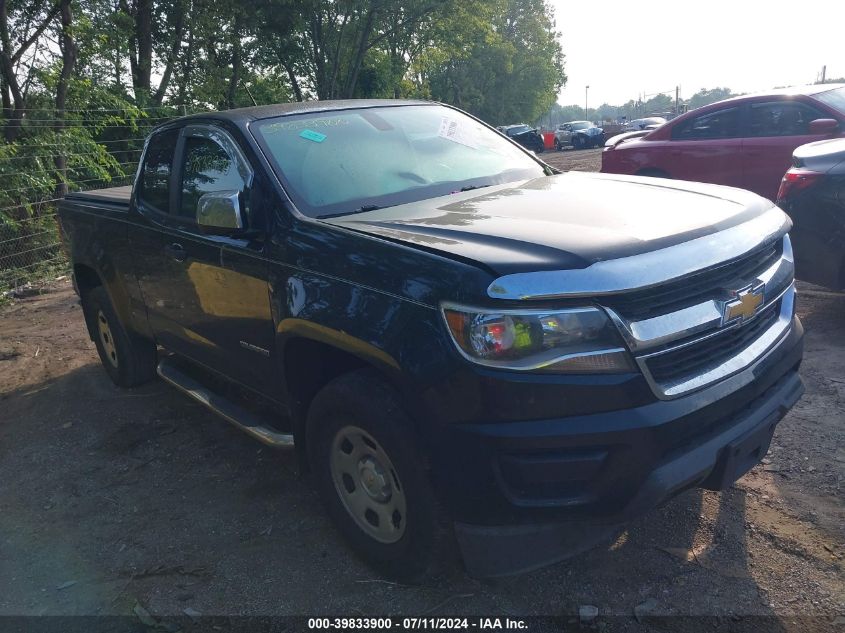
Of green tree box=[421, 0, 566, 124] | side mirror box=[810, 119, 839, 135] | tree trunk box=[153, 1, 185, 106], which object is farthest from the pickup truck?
green tree box=[421, 0, 566, 124]

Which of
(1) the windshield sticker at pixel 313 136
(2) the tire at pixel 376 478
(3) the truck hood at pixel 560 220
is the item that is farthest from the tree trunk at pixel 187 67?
(2) the tire at pixel 376 478

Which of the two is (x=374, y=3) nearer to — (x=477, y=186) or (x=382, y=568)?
(x=477, y=186)

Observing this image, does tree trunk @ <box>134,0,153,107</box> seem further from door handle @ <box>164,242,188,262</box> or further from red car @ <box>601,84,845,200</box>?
door handle @ <box>164,242,188,262</box>

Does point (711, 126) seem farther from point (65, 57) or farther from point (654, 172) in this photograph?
point (65, 57)

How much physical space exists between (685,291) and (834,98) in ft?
20.4

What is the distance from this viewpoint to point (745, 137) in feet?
25.5

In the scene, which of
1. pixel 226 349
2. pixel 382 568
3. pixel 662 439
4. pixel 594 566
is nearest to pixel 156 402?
pixel 226 349

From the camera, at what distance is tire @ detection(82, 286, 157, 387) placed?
5.16 m

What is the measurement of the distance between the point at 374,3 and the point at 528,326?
19.6 meters

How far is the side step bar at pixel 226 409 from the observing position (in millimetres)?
3336

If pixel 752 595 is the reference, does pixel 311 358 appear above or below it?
above

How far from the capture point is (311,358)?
10.1 ft

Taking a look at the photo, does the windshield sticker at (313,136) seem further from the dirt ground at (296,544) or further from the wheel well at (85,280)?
the wheel well at (85,280)

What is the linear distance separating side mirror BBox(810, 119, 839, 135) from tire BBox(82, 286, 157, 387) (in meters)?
6.32
